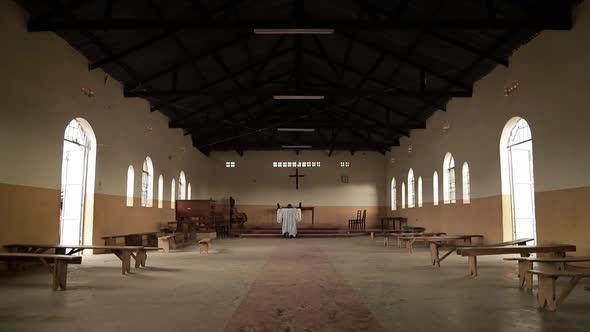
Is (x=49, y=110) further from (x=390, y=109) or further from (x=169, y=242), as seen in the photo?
(x=390, y=109)

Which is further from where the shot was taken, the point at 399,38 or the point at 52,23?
the point at 399,38

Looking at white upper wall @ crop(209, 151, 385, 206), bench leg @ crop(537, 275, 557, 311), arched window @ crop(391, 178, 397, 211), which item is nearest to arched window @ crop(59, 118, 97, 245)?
bench leg @ crop(537, 275, 557, 311)

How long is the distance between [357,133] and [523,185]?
11.9m

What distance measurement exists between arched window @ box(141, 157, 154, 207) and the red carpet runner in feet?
27.4

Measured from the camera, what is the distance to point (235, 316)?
4.35 meters

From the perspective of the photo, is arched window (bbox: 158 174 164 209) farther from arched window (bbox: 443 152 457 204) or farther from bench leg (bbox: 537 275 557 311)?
bench leg (bbox: 537 275 557 311)

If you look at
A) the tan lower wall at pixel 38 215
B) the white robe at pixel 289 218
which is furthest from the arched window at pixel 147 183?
the white robe at pixel 289 218

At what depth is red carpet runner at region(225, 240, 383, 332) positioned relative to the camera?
3980 millimetres

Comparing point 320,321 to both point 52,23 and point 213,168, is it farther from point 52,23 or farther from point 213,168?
point 213,168

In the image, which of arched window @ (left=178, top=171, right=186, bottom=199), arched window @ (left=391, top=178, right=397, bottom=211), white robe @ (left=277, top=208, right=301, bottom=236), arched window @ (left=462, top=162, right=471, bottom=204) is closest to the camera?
arched window @ (left=462, top=162, right=471, bottom=204)

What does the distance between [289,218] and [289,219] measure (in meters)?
0.05

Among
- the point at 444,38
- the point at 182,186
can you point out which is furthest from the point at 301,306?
the point at 182,186

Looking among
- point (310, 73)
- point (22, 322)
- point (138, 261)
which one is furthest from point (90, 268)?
point (310, 73)

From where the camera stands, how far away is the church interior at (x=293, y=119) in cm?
489
